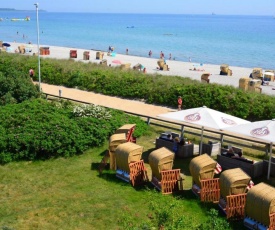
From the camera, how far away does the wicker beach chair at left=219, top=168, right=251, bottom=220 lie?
34.3 ft

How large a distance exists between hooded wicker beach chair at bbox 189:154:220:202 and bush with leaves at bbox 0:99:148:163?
5036 mm

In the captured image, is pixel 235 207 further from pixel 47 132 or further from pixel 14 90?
pixel 14 90

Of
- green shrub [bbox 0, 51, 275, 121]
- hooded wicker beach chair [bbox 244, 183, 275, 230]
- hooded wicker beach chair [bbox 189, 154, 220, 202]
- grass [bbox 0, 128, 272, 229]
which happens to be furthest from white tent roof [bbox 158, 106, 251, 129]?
green shrub [bbox 0, 51, 275, 121]

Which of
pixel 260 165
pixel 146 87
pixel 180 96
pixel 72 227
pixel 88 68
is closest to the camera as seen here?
pixel 72 227

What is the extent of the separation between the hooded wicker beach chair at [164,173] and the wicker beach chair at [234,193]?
5.41 ft

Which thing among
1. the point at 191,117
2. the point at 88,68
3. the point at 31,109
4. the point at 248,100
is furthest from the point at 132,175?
the point at 88,68

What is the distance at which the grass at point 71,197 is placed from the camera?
1043 cm

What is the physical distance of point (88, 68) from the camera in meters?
30.1

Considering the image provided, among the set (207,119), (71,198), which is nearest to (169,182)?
(71,198)

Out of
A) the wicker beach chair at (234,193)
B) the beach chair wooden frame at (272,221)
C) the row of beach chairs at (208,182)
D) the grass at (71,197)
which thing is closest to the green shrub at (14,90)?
the grass at (71,197)

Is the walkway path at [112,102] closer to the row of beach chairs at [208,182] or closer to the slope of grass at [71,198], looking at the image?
the slope of grass at [71,198]

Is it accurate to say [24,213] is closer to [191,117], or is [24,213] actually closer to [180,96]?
[191,117]

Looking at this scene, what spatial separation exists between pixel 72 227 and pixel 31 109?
27.3 ft

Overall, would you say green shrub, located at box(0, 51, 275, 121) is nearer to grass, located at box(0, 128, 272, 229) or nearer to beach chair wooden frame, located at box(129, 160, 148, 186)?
grass, located at box(0, 128, 272, 229)
